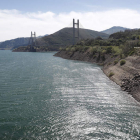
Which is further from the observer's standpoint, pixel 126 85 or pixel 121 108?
pixel 126 85

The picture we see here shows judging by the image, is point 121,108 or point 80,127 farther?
point 121,108

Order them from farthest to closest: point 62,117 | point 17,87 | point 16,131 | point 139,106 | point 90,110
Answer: point 17,87 → point 139,106 → point 90,110 → point 62,117 → point 16,131

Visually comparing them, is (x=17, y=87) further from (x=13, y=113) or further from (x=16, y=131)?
(x=16, y=131)

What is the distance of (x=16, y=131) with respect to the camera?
1384cm

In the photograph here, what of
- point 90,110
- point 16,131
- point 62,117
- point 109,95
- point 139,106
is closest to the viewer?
point 16,131

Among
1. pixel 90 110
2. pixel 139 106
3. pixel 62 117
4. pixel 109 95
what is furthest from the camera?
pixel 109 95

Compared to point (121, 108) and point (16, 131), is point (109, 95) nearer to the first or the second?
point (121, 108)

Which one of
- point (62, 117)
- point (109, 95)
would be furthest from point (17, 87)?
point (109, 95)

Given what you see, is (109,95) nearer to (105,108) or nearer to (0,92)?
(105,108)

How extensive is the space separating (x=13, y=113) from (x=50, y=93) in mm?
8175

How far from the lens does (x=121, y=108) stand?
19.1 m

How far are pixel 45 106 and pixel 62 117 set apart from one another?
12.4 ft

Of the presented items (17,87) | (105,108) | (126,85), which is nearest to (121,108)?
(105,108)

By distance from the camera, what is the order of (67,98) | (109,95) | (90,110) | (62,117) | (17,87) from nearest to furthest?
(62,117) < (90,110) < (67,98) < (109,95) < (17,87)
